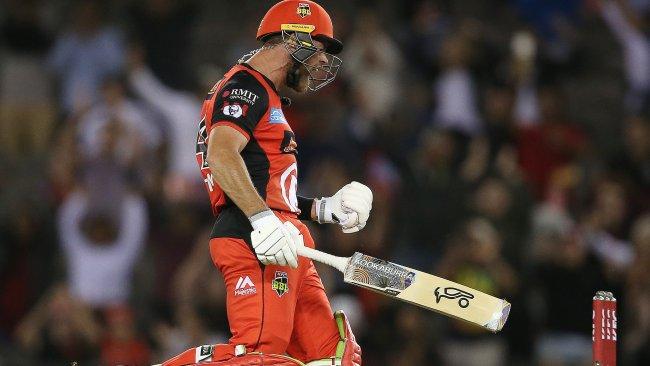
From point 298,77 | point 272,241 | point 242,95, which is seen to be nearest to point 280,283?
point 272,241

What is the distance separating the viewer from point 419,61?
12.9 metres

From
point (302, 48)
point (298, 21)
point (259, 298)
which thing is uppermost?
point (298, 21)

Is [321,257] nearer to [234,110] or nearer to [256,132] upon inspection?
[256,132]

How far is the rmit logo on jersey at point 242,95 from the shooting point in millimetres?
6316

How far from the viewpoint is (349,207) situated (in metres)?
6.86

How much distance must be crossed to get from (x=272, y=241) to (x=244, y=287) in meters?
0.36

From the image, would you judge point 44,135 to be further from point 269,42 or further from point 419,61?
point 269,42

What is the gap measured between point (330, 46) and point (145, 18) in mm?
6457

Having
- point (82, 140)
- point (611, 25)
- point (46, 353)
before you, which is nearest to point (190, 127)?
point (82, 140)

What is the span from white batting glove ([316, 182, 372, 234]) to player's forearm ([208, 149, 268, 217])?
2.58 feet

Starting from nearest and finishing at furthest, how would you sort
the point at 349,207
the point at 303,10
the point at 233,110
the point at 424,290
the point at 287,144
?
the point at 233,110, the point at 424,290, the point at 287,144, the point at 303,10, the point at 349,207

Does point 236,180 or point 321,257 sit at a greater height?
point 236,180

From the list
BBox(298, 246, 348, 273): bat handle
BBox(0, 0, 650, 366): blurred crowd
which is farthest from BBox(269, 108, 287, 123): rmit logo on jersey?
BBox(0, 0, 650, 366): blurred crowd

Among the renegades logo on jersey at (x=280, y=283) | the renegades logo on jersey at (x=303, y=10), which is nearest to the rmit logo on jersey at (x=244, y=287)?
the renegades logo on jersey at (x=280, y=283)
